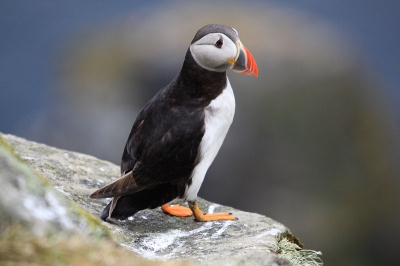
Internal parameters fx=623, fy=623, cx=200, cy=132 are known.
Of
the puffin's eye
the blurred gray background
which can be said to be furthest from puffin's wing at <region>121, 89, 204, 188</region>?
the blurred gray background

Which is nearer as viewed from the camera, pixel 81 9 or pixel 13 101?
pixel 13 101

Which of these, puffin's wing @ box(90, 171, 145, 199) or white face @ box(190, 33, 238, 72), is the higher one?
white face @ box(190, 33, 238, 72)

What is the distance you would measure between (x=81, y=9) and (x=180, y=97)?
1065 centimetres

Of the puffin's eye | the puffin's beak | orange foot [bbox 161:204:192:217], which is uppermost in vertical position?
the puffin's eye

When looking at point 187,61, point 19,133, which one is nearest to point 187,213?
point 187,61

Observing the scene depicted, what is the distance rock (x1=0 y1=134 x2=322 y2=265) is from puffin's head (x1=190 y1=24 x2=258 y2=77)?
119 cm

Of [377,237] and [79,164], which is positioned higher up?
[79,164]

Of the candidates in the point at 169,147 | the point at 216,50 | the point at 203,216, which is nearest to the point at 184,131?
the point at 169,147

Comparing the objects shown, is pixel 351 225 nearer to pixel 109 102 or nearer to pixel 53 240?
pixel 109 102

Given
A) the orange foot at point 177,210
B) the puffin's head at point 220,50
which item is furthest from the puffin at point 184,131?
the orange foot at point 177,210

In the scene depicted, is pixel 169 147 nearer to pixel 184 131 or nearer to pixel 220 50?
pixel 184 131

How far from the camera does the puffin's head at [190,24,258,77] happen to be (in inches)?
172

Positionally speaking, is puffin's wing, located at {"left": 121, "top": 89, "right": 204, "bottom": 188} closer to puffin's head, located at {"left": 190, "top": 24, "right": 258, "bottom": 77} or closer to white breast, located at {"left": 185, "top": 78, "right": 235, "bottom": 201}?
white breast, located at {"left": 185, "top": 78, "right": 235, "bottom": 201}

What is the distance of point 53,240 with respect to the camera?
2.60 metres
